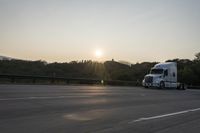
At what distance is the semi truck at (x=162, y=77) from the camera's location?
167ft

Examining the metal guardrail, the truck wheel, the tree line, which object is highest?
the tree line

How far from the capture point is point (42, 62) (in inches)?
3674

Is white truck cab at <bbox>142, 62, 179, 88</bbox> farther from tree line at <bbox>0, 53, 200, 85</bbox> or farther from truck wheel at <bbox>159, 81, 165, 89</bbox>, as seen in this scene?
tree line at <bbox>0, 53, 200, 85</bbox>

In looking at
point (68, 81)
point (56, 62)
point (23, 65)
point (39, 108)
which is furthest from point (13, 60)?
point (39, 108)

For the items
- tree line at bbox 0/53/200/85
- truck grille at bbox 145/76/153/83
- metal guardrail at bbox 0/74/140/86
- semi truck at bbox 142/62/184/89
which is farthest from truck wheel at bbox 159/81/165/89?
Result: tree line at bbox 0/53/200/85

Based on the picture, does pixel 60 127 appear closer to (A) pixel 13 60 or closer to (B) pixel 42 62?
(A) pixel 13 60

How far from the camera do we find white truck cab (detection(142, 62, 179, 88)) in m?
51.0

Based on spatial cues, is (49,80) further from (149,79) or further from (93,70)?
(93,70)

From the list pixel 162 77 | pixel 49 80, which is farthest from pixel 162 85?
pixel 49 80

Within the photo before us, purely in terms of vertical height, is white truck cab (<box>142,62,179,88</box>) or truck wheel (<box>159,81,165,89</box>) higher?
white truck cab (<box>142,62,179,88</box>)

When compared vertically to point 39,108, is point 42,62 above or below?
above

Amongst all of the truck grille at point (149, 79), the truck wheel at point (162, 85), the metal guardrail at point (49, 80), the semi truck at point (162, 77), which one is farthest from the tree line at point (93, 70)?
the truck wheel at point (162, 85)

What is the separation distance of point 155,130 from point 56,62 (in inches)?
3632

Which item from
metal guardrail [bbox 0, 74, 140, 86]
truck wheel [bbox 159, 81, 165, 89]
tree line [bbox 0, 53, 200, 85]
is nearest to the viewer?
metal guardrail [bbox 0, 74, 140, 86]
